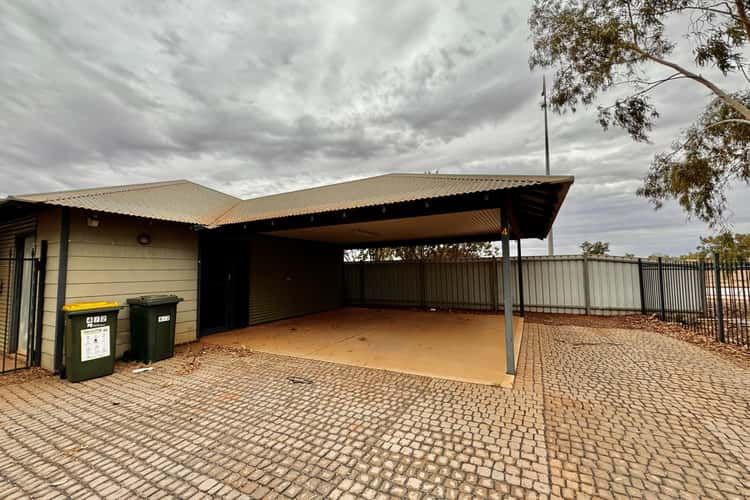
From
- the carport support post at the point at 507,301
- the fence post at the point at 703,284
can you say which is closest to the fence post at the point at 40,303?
the carport support post at the point at 507,301

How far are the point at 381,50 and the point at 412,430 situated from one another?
318 inches

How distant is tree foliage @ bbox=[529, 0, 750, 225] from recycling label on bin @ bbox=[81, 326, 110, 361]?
40.3 feet

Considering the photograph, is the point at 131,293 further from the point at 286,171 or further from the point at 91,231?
the point at 286,171

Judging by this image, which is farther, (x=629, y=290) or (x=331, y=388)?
(x=629, y=290)

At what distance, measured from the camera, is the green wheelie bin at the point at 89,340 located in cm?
383

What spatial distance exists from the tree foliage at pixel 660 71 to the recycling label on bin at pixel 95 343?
484 inches

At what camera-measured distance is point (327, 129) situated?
1067cm

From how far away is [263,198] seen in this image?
7.89 m

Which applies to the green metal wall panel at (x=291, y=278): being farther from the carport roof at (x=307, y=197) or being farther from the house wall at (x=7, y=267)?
the house wall at (x=7, y=267)

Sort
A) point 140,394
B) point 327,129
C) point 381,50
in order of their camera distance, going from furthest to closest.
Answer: point 327,129
point 381,50
point 140,394

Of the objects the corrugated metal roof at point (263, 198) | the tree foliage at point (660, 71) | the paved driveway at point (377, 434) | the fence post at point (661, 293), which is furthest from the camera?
the tree foliage at point (660, 71)

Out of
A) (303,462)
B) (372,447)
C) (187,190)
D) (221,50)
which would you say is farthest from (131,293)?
(221,50)

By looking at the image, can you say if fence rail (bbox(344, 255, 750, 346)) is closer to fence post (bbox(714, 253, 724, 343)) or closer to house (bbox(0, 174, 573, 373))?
fence post (bbox(714, 253, 724, 343))

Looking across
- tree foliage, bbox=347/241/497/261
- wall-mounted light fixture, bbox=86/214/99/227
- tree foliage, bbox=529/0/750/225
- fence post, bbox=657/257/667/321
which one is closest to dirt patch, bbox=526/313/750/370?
fence post, bbox=657/257/667/321
